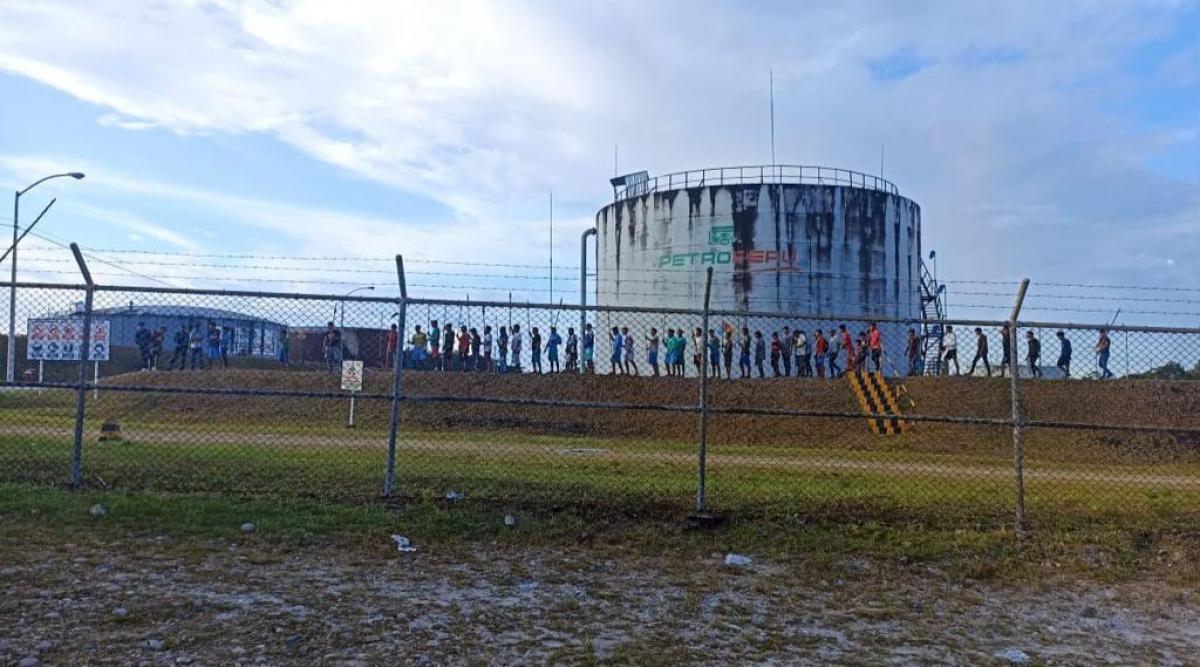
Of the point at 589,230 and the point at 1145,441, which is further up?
the point at 589,230

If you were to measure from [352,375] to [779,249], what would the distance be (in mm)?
20718

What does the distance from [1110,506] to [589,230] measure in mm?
34774

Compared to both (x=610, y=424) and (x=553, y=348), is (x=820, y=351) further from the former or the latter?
(x=553, y=348)

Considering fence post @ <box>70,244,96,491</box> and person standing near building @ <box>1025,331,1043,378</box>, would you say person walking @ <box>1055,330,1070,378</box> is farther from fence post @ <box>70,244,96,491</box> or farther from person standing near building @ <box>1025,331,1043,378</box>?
fence post @ <box>70,244,96,491</box>

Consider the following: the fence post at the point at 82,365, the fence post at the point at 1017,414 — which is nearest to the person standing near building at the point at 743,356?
the fence post at the point at 1017,414

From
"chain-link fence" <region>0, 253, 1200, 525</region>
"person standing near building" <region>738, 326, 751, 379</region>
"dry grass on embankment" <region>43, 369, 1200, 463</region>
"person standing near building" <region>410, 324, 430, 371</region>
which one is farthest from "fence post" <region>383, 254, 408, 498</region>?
"person standing near building" <region>738, 326, 751, 379</region>

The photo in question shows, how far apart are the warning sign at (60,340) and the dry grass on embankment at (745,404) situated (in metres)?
5.20

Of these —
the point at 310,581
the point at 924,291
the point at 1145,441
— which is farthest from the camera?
the point at 924,291

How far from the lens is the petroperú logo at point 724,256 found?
114ft

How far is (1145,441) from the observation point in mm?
21906

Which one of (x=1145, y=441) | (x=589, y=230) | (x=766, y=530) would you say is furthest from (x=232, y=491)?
(x=589, y=230)

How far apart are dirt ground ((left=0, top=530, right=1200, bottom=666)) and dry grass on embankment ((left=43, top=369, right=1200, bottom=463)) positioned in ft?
49.6

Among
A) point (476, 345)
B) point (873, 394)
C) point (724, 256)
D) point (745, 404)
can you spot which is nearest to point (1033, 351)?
point (873, 394)

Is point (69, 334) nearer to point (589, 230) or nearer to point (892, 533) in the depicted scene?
point (892, 533)
